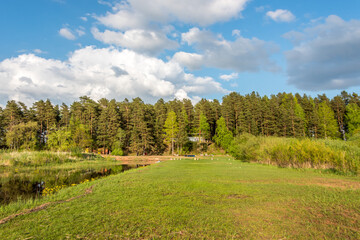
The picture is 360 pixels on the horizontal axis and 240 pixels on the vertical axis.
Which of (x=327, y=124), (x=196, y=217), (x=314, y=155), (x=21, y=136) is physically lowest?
(x=196, y=217)

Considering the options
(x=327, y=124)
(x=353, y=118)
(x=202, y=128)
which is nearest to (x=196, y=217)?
(x=202, y=128)

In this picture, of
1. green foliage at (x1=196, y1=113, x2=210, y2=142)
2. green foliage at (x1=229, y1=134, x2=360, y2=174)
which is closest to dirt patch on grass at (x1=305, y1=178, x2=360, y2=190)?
green foliage at (x1=229, y1=134, x2=360, y2=174)

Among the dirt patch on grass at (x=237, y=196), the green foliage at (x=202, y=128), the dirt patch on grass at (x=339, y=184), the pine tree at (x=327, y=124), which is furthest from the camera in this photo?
the pine tree at (x=327, y=124)

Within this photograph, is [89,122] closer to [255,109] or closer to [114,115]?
[114,115]

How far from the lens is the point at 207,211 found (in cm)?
682

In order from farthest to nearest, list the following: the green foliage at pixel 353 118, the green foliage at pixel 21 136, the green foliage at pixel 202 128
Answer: the green foliage at pixel 202 128
the green foliage at pixel 353 118
the green foliage at pixel 21 136

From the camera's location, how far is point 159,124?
232 feet

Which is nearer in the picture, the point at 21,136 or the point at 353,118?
the point at 21,136

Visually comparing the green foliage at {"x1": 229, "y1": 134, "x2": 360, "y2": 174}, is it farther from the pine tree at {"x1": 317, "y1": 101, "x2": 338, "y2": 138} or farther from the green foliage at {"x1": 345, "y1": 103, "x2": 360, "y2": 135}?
the green foliage at {"x1": 345, "y1": 103, "x2": 360, "y2": 135}

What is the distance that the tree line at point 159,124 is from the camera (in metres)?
59.9

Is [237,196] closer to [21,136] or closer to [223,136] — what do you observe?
[223,136]

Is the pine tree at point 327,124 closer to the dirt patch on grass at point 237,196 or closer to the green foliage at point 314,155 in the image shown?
the green foliage at point 314,155

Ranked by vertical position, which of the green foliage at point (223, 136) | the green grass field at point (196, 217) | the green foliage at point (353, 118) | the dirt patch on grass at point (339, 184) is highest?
the green foliage at point (353, 118)

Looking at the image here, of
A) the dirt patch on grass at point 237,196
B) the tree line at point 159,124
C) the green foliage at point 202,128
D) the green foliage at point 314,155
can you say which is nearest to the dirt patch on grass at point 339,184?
the green foliage at point 314,155
